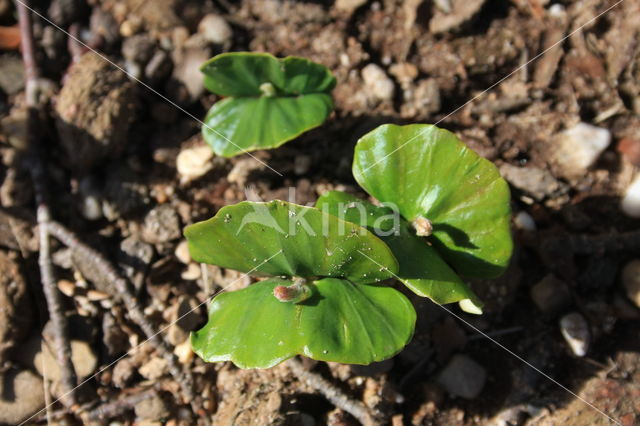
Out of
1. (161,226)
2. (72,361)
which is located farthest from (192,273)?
(72,361)

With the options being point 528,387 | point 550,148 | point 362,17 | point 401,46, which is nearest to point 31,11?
point 362,17

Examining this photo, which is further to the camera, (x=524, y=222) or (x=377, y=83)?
(x=377, y=83)

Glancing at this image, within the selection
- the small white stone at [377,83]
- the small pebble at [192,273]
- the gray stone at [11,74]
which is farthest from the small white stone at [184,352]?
the gray stone at [11,74]

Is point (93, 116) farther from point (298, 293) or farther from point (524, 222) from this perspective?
point (524, 222)

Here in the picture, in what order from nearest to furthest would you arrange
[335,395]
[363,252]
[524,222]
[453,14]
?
[363,252] → [335,395] → [524,222] → [453,14]

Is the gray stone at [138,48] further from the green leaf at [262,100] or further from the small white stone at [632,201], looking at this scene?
the small white stone at [632,201]

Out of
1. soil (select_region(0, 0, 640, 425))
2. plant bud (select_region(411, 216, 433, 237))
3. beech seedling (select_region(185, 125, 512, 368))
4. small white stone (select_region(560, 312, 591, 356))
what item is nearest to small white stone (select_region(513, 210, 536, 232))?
soil (select_region(0, 0, 640, 425))

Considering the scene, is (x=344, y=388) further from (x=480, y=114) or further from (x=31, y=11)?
(x=31, y=11)
